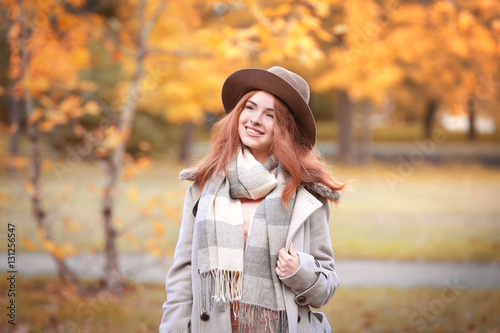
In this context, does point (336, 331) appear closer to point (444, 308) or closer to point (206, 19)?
point (444, 308)

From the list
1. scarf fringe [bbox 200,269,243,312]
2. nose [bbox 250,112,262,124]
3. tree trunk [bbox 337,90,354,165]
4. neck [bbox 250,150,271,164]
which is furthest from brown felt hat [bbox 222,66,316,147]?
tree trunk [bbox 337,90,354,165]

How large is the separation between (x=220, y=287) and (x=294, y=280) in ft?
1.00

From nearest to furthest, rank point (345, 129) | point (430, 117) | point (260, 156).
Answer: point (260, 156) < point (345, 129) < point (430, 117)

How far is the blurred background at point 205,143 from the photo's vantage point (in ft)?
14.9

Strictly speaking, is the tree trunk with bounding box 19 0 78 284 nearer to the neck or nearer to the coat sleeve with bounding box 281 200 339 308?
the neck

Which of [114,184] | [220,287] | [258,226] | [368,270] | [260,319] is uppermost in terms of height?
[114,184]

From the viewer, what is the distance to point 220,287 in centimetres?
205

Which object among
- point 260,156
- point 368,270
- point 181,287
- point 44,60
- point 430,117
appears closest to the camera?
point 181,287

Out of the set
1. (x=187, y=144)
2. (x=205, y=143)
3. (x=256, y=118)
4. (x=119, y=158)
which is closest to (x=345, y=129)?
(x=187, y=144)

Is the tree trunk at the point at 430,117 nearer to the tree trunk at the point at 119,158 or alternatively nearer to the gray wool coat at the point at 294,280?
the tree trunk at the point at 119,158

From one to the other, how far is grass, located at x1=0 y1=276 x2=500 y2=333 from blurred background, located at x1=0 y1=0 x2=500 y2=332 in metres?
0.02

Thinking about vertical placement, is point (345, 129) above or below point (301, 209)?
above

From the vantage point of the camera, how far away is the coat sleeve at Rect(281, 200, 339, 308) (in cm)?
201

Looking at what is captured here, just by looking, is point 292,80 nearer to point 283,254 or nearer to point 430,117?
point 283,254
